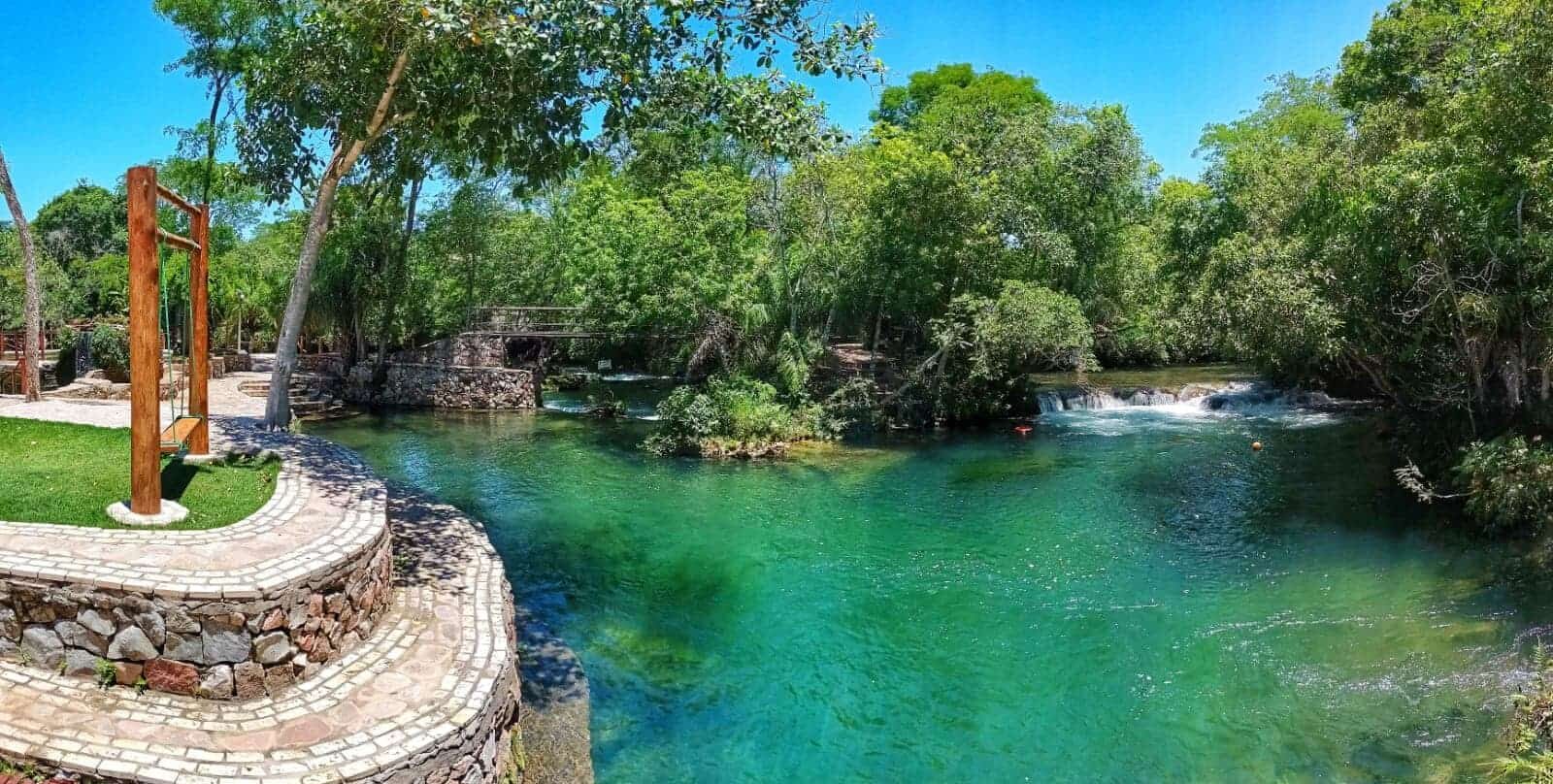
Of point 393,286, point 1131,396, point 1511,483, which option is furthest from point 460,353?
point 1511,483

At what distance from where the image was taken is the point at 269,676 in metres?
6.44

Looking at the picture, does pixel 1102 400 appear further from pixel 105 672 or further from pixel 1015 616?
pixel 105 672

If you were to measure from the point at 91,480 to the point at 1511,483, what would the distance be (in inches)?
702

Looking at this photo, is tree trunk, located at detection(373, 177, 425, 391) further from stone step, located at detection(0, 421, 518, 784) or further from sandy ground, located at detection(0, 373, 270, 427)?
stone step, located at detection(0, 421, 518, 784)

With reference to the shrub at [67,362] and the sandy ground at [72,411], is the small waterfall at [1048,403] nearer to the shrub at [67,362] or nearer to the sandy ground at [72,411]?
the sandy ground at [72,411]

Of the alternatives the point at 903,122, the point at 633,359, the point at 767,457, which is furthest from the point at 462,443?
the point at 903,122

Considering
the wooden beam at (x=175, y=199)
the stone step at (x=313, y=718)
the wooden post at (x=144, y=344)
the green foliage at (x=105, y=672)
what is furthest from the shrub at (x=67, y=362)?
the green foliage at (x=105, y=672)

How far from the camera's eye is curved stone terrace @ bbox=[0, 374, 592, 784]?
5551mm

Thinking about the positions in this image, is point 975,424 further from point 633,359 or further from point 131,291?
point 131,291

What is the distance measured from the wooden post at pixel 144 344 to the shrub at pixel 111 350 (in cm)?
1907

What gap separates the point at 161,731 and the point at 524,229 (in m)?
30.7

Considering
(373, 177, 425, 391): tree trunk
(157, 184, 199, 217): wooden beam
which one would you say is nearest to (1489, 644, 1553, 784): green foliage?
(157, 184, 199, 217): wooden beam

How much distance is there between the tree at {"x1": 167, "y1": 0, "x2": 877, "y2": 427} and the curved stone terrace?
5647 mm

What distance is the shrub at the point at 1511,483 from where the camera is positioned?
1273 cm
